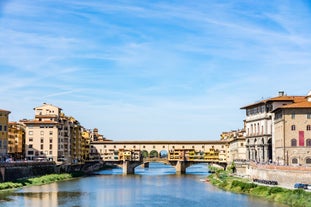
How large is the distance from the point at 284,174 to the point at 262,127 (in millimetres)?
22001

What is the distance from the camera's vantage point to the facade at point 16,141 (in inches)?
3844

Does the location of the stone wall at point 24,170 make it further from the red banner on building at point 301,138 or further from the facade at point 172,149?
the red banner on building at point 301,138

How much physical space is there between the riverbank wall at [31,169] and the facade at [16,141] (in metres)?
9.30

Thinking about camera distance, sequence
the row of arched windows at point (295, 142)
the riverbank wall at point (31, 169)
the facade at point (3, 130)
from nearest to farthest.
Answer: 1. the row of arched windows at point (295, 142)
2. the riverbank wall at point (31, 169)
3. the facade at point (3, 130)

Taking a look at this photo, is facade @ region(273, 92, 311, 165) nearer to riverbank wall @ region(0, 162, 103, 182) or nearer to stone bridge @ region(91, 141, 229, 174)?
riverbank wall @ region(0, 162, 103, 182)

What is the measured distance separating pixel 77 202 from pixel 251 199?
50.4 ft

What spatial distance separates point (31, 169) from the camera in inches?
3103

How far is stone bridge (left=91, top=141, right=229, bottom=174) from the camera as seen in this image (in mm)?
112312

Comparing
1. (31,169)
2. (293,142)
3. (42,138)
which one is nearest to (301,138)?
(293,142)

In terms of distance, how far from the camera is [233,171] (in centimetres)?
8494

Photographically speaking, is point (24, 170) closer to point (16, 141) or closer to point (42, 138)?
point (42, 138)

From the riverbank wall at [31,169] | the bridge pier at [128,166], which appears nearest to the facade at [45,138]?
the riverbank wall at [31,169]

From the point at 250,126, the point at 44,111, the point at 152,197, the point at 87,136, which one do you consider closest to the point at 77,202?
the point at 152,197

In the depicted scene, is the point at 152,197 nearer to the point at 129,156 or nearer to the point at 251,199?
the point at 251,199
